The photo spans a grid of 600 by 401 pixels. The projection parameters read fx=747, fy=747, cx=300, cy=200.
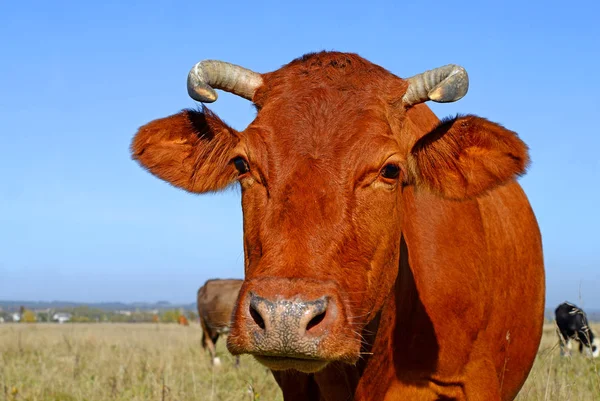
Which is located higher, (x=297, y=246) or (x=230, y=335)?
(x=297, y=246)

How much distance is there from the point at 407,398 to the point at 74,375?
6553 millimetres

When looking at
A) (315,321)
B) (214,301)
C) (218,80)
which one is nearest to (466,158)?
(218,80)

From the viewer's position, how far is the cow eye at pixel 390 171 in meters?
4.13

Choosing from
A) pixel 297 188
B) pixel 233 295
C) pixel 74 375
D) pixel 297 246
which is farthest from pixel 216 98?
pixel 233 295

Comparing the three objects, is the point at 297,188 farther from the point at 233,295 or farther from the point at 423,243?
the point at 233,295

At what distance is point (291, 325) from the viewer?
321 cm

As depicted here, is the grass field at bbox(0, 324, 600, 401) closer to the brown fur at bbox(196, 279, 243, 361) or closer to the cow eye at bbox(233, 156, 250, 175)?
the cow eye at bbox(233, 156, 250, 175)

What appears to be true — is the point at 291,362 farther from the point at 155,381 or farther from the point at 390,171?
the point at 155,381

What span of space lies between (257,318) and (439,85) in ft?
6.83

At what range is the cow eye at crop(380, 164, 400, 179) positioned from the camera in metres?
4.13

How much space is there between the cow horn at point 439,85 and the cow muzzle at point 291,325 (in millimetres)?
1701

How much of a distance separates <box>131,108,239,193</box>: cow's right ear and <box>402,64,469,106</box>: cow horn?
116 centimetres

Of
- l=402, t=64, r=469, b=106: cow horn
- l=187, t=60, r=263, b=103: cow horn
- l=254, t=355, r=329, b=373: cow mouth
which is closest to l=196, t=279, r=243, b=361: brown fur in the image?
l=187, t=60, r=263, b=103: cow horn

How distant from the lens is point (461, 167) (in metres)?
4.77
